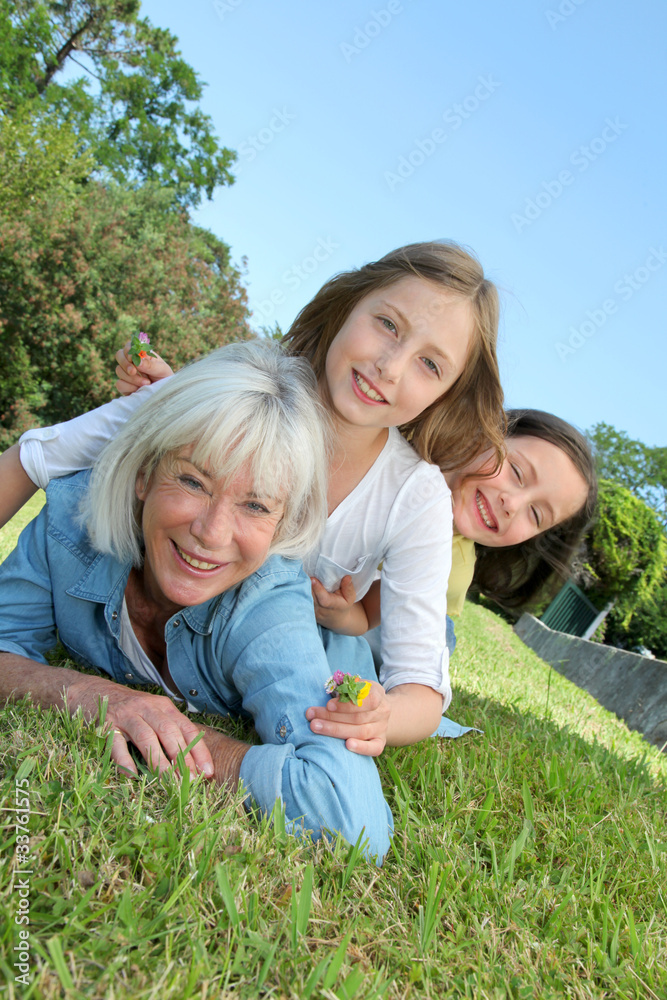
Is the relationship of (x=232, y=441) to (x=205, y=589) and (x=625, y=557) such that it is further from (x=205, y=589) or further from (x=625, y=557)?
(x=625, y=557)

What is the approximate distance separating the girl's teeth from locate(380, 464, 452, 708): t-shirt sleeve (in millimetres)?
694

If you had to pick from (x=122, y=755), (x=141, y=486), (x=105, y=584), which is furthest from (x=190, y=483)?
(x=122, y=755)

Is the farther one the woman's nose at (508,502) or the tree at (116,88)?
the tree at (116,88)

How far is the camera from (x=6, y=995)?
4.36 ft

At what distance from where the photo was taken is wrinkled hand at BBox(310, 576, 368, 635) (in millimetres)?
3438

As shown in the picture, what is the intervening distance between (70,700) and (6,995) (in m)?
1.16

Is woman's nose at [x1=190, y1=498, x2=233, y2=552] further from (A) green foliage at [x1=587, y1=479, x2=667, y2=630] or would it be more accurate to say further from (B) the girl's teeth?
(A) green foliage at [x1=587, y1=479, x2=667, y2=630]

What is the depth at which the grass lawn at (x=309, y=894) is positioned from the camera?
152 centimetres

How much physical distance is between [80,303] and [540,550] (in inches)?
793

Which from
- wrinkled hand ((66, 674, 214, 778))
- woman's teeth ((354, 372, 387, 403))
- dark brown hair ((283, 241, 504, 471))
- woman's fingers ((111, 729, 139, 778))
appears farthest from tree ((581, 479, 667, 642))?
woman's fingers ((111, 729, 139, 778))

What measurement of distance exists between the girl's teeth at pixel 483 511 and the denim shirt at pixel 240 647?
1.50 meters

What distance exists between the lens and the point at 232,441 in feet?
8.27

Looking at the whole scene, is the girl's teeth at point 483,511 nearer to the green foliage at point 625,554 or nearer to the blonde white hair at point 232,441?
the blonde white hair at point 232,441

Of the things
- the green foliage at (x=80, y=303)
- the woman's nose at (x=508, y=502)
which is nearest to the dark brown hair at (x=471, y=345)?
the woman's nose at (x=508, y=502)
